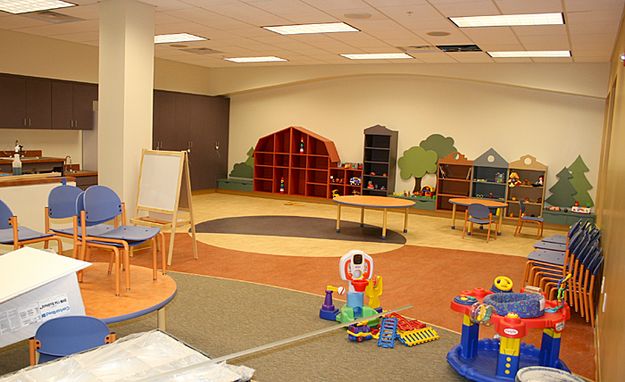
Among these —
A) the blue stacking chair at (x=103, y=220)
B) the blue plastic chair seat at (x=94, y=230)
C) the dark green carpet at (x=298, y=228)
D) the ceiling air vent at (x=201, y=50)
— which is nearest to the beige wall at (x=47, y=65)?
the ceiling air vent at (x=201, y=50)

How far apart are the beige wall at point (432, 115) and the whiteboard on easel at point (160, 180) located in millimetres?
6314

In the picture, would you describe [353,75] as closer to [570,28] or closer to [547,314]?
[570,28]

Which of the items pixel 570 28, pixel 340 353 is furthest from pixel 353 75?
pixel 340 353

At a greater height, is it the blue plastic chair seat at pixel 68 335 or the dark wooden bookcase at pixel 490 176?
the dark wooden bookcase at pixel 490 176

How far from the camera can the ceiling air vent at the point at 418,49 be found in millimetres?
8876

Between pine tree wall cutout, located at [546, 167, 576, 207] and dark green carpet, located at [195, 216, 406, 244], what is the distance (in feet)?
11.2

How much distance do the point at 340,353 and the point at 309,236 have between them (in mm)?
4367

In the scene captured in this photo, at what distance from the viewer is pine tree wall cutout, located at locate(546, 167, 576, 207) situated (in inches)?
398

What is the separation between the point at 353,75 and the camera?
11.8 m

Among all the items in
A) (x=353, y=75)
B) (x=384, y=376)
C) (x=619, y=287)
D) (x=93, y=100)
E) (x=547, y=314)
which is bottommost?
(x=384, y=376)

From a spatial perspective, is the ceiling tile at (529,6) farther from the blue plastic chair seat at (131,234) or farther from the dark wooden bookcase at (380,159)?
the dark wooden bookcase at (380,159)

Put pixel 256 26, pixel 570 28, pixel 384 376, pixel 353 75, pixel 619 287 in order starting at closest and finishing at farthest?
pixel 619 287 < pixel 384 376 < pixel 570 28 < pixel 256 26 < pixel 353 75

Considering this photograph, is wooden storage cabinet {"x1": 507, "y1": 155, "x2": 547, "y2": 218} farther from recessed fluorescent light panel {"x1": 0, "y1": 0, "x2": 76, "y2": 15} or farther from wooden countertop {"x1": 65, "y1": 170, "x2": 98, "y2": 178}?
recessed fluorescent light panel {"x1": 0, "y1": 0, "x2": 76, "y2": 15}

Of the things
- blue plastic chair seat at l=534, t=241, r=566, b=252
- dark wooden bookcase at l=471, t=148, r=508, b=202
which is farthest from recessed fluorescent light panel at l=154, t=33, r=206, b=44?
blue plastic chair seat at l=534, t=241, r=566, b=252
